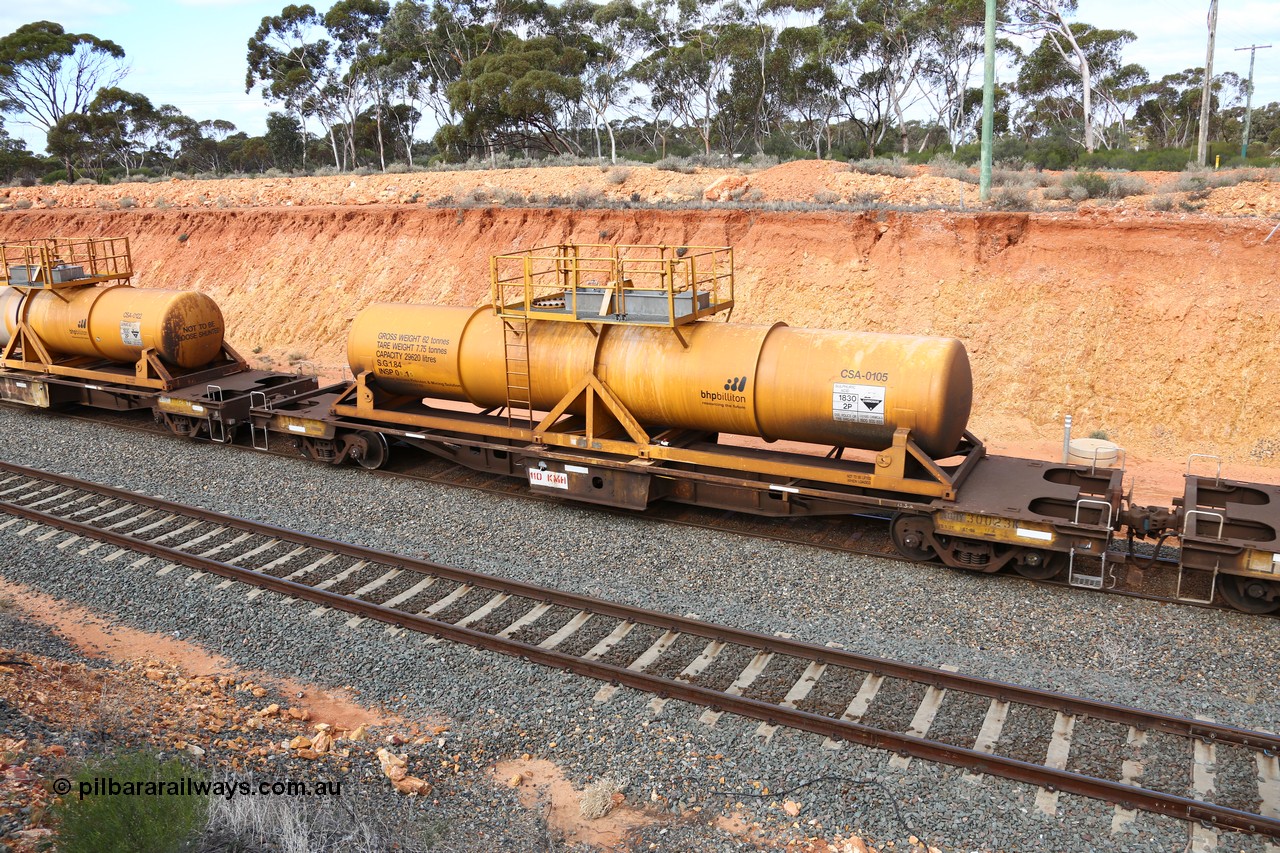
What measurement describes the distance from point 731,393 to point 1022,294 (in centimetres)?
983

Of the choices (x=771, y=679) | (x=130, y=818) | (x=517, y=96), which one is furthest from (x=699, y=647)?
(x=517, y=96)

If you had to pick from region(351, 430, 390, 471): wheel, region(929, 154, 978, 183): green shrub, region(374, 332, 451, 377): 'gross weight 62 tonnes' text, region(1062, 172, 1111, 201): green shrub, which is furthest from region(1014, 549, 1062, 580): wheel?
region(929, 154, 978, 183): green shrub

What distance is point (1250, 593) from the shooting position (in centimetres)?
970

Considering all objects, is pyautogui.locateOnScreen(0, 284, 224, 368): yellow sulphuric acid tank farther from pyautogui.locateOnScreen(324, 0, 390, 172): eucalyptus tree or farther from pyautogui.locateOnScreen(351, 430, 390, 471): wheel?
pyautogui.locateOnScreen(324, 0, 390, 172): eucalyptus tree

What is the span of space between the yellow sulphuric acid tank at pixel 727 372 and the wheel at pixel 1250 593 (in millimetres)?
3239

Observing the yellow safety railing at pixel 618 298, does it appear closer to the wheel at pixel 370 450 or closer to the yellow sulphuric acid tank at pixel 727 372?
the yellow sulphuric acid tank at pixel 727 372

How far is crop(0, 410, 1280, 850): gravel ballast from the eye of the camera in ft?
22.9

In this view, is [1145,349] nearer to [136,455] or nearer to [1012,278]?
[1012,278]

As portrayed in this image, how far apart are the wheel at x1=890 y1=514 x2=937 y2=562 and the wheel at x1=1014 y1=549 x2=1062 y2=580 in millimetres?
1019

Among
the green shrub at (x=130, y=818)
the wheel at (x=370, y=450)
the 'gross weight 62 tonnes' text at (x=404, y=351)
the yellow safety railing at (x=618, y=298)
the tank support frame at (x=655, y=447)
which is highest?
the yellow safety railing at (x=618, y=298)

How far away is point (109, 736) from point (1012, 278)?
693 inches

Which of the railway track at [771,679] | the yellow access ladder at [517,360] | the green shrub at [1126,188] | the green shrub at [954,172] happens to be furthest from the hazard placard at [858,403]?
the green shrub at [954,172]

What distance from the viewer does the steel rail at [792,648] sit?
768cm

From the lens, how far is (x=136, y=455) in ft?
54.3
